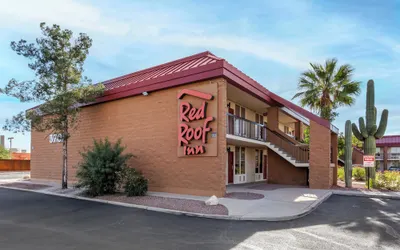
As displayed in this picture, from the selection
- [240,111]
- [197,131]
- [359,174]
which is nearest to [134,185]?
[197,131]

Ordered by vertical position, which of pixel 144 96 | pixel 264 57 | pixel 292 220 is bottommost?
pixel 292 220

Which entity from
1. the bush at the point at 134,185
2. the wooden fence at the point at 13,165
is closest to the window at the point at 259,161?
the bush at the point at 134,185

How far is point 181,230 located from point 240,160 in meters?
11.3

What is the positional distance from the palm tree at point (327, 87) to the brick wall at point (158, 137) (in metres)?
9.93

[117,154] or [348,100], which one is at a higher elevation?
[348,100]

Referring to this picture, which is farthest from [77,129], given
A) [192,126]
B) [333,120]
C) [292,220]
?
[333,120]

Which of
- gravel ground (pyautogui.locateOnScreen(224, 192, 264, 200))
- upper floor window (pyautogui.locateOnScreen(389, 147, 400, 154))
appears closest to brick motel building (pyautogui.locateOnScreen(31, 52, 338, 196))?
gravel ground (pyautogui.locateOnScreen(224, 192, 264, 200))

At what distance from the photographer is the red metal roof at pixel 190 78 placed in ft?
38.8

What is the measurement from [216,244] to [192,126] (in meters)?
Answer: 6.99

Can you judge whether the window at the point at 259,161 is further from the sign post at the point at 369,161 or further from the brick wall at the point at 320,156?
the sign post at the point at 369,161

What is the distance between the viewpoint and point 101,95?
52.3ft

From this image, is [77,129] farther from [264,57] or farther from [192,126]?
[264,57]

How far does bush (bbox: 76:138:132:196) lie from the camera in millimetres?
12078

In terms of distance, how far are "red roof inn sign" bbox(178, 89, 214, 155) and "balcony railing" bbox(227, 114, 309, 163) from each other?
2.47 meters
